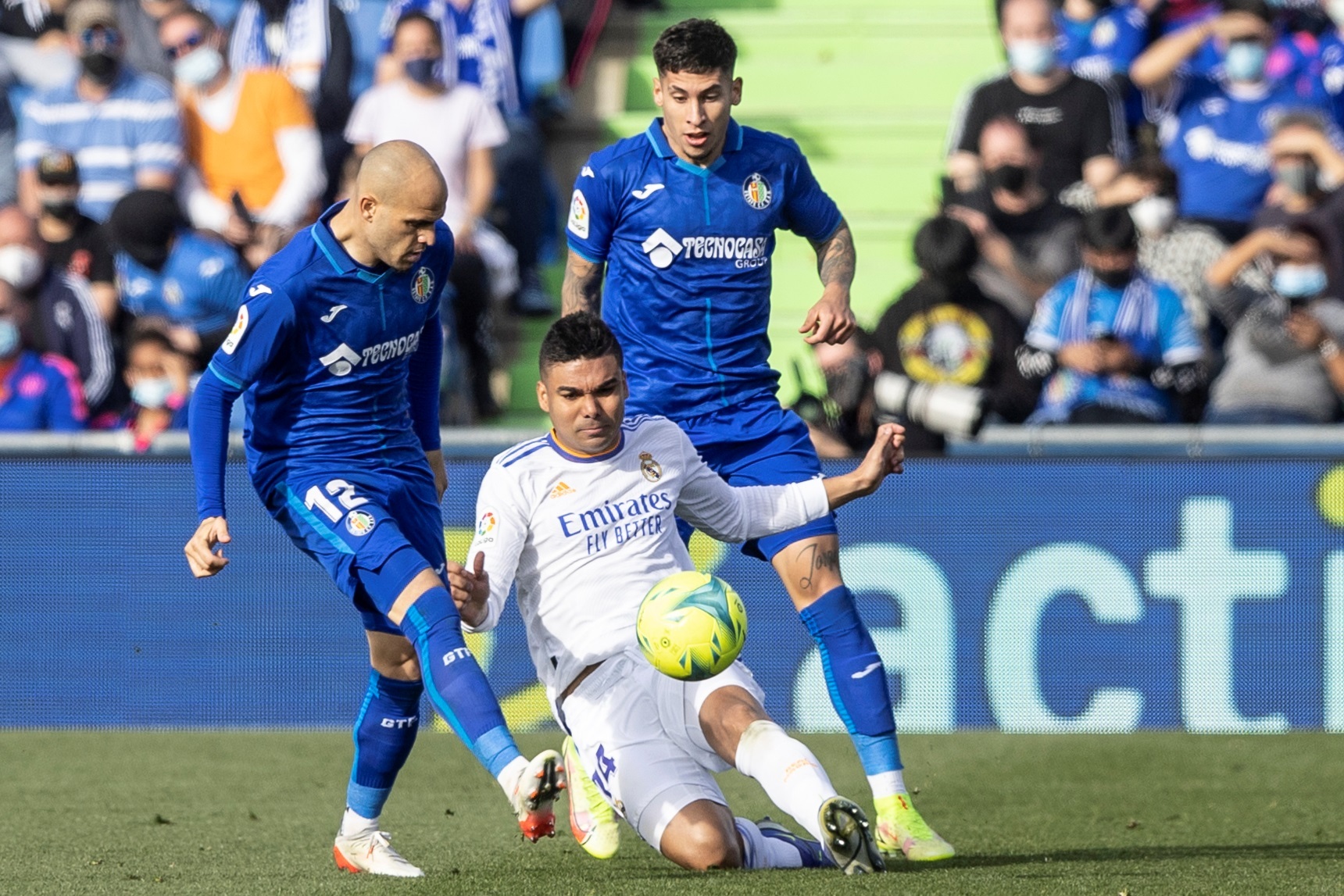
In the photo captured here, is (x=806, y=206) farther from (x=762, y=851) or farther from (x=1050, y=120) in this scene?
(x=1050, y=120)

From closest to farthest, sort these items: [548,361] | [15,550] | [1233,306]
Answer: [548,361], [15,550], [1233,306]

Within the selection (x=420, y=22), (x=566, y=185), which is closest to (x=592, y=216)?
(x=420, y=22)

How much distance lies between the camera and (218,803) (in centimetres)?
762

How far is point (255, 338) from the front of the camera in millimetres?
5648

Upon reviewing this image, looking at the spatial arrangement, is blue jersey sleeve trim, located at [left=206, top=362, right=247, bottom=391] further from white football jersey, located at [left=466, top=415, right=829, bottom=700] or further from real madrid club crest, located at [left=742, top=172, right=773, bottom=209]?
real madrid club crest, located at [left=742, top=172, right=773, bottom=209]

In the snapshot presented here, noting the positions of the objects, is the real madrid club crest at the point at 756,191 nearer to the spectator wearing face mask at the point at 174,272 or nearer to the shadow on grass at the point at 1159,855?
the shadow on grass at the point at 1159,855

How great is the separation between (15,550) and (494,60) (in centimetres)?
487

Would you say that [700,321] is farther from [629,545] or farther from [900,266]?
[900,266]

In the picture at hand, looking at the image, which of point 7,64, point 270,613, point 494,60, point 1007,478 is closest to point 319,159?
point 494,60

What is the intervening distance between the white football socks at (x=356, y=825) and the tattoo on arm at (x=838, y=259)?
227 cm

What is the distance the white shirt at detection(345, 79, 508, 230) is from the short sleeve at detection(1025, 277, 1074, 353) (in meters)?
3.71

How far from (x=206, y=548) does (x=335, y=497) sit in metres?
0.47

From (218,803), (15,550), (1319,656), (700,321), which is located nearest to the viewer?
(700,321)

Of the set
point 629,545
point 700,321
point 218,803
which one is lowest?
point 218,803
